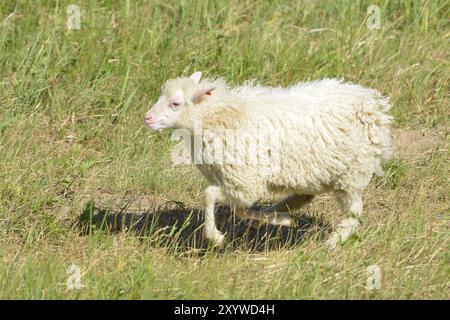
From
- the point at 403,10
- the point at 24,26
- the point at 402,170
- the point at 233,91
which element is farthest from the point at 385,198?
the point at 24,26

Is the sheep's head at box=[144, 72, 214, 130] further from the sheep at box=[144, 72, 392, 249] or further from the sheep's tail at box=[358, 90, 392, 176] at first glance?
the sheep's tail at box=[358, 90, 392, 176]

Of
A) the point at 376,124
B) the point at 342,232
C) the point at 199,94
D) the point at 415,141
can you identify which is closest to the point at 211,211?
the point at 199,94

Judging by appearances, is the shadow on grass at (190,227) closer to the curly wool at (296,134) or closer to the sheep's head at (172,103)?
the curly wool at (296,134)

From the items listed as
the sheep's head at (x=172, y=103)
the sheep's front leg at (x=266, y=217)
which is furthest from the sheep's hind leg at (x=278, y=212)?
the sheep's head at (x=172, y=103)

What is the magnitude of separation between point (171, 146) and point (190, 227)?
1.05 m

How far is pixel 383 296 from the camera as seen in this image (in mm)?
6070

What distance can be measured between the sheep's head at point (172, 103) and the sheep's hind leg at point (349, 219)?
4.01 feet

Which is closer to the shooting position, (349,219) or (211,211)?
(211,211)

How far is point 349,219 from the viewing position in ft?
22.9

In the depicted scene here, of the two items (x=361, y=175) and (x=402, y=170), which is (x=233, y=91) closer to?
(x=361, y=175)

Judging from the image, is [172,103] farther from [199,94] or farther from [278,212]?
[278,212]

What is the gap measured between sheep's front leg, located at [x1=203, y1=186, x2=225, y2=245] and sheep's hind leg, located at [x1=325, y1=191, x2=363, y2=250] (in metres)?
0.77

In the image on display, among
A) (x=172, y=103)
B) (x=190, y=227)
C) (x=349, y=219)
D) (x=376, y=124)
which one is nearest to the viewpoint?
(x=172, y=103)

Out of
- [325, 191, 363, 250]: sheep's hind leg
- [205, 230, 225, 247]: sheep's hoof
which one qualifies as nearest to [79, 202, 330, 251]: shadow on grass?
[325, 191, 363, 250]: sheep's hind leg
